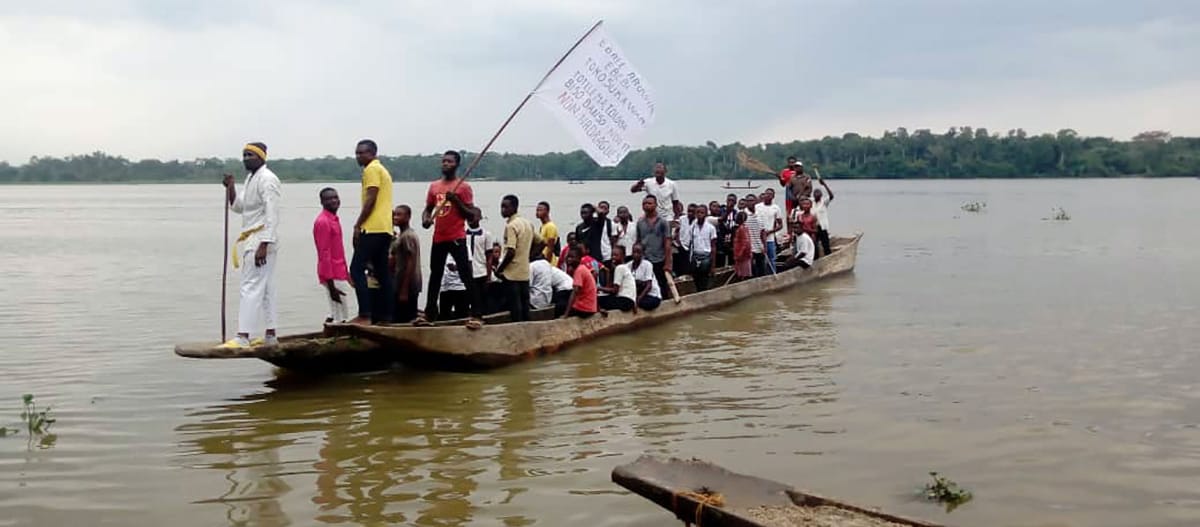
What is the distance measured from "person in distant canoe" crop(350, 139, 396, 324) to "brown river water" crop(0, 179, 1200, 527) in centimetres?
98

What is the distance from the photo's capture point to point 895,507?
18.2ft

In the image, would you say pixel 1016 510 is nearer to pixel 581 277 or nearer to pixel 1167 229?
pixel 581 277

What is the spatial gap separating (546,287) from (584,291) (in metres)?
0.65

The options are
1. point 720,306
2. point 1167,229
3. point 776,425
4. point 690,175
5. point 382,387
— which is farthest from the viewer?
point 690,175

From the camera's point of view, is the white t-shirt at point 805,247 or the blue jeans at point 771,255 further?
the white t-shirt at point 805,247

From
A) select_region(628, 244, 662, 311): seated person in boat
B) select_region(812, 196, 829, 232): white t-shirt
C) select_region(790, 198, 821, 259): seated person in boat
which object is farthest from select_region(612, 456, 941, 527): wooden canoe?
select_region(812, 196, 829, 232): white t-shirt

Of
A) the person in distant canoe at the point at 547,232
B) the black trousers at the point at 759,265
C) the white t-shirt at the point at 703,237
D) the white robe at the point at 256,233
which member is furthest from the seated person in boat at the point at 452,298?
the black trousers at the point at 759,265

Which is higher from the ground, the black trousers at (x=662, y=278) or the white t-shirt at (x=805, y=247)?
the white t-shirt at (x=805, y=247)

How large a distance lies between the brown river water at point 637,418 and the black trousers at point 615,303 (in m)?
0.37

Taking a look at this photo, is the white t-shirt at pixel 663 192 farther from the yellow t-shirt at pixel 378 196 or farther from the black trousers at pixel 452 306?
the yellow t-shirt at pixel 378 196

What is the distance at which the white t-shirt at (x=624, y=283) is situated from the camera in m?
10.5

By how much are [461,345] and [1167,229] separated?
93.0 feet

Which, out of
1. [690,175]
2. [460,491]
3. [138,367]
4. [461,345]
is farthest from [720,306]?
[690,175]

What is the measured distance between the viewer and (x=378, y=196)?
316 inches
